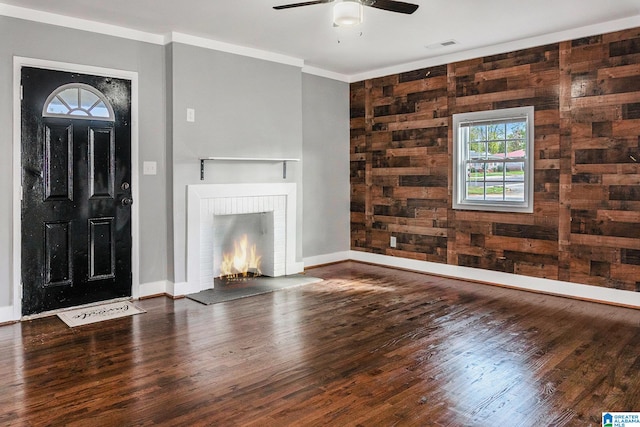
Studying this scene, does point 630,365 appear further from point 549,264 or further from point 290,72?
point 290,72

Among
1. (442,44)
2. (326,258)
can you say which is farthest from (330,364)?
(442,44)

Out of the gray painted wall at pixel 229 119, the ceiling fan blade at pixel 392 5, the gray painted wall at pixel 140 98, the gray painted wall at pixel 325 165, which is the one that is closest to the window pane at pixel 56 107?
the gray painted wall at pixel 140 98

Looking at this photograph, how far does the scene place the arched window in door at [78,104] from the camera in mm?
4227

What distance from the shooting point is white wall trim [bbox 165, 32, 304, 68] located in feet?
15.9

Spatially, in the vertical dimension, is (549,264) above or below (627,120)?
below

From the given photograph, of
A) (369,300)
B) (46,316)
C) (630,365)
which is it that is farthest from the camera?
(369,300)

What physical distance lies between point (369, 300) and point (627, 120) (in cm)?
294

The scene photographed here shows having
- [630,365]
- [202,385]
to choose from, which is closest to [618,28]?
[630,365]

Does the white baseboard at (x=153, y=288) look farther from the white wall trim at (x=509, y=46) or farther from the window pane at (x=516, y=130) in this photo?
the window pane at (x=516, y=130)

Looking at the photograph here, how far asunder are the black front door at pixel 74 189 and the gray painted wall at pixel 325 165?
96.3 inches

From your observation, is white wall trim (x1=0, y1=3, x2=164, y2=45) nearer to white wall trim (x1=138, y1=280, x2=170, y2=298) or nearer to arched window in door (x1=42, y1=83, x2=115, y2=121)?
arched window in door (x1=42, y1=83, x2=115, y2=121)

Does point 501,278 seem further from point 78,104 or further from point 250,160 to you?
point 78,104

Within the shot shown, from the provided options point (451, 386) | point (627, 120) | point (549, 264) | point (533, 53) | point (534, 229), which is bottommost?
point (451, 386)

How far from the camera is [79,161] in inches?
172
